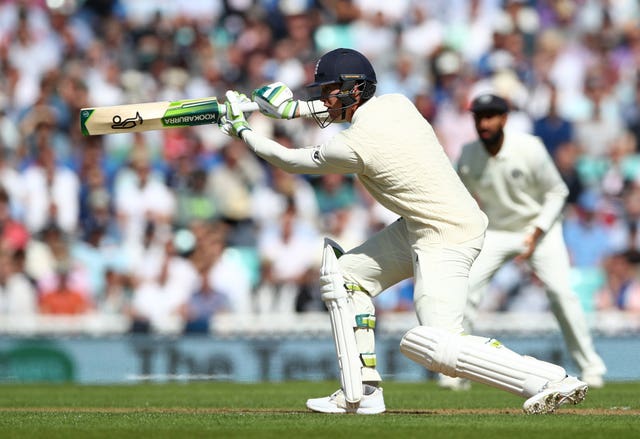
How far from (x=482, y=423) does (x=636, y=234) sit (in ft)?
23.9

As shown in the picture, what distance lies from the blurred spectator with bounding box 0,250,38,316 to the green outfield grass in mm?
2191

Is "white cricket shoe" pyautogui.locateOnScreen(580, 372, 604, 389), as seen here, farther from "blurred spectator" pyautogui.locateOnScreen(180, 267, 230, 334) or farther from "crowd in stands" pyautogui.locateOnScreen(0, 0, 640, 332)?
"blurred spectator" pyautogui.locateOnScreen(180, 267, 230, 334)

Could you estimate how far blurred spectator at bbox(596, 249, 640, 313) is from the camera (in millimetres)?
12195

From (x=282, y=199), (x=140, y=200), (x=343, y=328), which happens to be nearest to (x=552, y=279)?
(x=343, y=328)

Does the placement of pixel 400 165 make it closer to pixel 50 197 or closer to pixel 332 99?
pixel 332 99

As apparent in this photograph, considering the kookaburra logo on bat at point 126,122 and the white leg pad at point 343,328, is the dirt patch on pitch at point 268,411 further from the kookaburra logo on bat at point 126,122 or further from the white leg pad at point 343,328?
the kookaburra logo on bat at point 126,122

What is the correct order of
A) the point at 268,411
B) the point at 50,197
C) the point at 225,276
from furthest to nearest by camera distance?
the point at 50,197 → the point at 225,276 → the point at 268,411

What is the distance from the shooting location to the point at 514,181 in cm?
960

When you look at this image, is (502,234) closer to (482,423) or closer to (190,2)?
(482,423)

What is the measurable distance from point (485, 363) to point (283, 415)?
1225 millimetres

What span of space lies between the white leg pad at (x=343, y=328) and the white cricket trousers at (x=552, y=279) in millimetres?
2749

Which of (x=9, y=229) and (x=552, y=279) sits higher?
(x=9, y=229)

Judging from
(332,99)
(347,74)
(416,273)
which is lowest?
(416,273)

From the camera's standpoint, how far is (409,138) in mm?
6688
